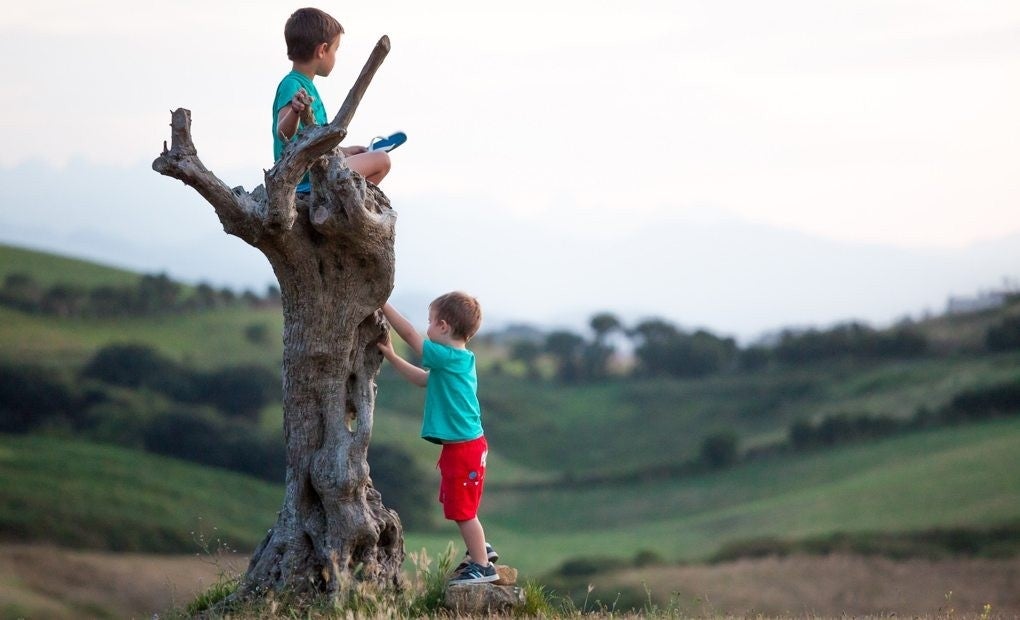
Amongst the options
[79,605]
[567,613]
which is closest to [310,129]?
[567,613]

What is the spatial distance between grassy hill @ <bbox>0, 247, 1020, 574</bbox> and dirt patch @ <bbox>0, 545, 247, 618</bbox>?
1.95 m

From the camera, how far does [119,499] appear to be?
152ft

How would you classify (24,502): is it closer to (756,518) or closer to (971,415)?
(756,518)

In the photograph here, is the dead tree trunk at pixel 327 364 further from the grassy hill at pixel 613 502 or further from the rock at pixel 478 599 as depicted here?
the grassy hill at pixel 613 502

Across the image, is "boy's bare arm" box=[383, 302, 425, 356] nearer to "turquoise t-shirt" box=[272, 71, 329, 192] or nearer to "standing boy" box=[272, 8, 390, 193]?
"turquoise t-shirt" box=[272, 71, 329, 192]

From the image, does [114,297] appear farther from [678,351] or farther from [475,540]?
[475,540]

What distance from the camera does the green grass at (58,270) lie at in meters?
66.8

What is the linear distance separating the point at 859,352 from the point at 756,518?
21.4 m

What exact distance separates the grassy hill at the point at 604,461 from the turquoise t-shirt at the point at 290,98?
106 ft

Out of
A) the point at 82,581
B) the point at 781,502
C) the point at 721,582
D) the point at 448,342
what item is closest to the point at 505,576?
the point at 448,342

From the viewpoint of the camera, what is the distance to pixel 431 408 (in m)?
10.2

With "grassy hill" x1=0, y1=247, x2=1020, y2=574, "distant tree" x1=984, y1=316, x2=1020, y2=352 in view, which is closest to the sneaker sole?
"grassy hill" x1=0, y1=247, x2=1020, y2=574

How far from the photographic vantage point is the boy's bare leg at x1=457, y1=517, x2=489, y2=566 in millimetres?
10273

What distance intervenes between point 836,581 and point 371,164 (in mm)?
28615
